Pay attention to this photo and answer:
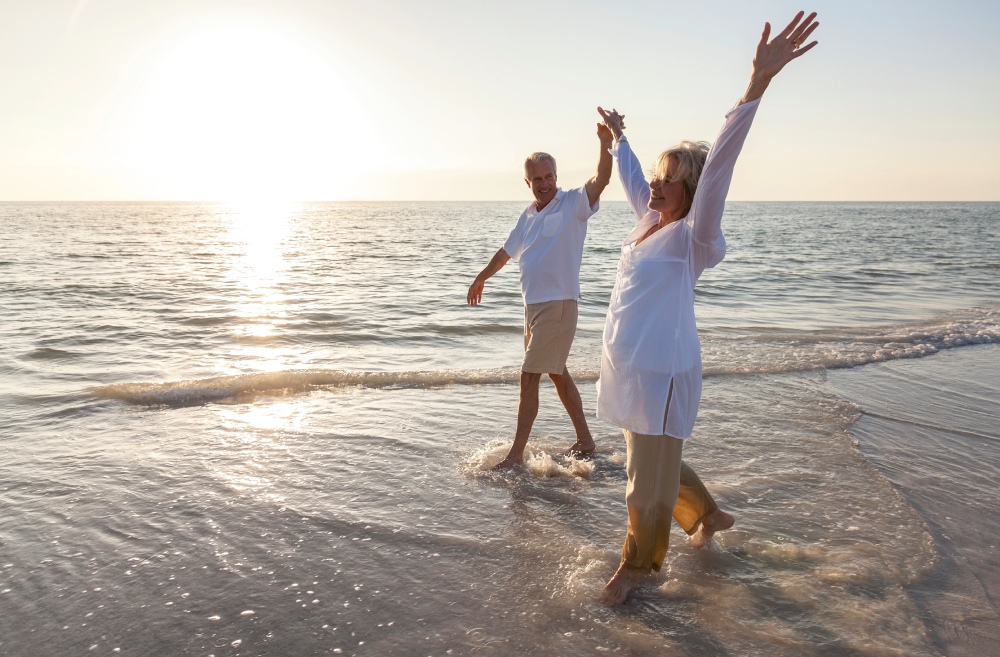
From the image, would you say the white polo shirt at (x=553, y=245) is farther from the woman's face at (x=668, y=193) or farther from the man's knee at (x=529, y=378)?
the woman's face at (x=668, y=193)

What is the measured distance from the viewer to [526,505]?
4.35m

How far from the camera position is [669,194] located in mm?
2867

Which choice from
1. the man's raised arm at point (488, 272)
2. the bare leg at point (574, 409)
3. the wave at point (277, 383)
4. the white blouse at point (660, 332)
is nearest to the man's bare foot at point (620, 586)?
the white blouse at point (660, 332)

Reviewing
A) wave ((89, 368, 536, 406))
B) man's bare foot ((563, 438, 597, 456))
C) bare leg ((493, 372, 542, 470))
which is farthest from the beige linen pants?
wave ((89, 368, 536, 406))

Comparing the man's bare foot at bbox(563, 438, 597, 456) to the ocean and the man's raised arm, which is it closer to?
the ocean

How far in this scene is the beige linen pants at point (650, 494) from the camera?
304 centimetres

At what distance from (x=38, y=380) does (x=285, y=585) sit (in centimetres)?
579

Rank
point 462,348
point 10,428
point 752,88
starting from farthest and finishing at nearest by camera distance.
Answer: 1. point 462,348
2. point 10,428
3. point 752,88

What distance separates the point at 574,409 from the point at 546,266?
3.71 ft

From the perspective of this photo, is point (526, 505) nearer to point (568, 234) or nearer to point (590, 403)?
point (568, 234)

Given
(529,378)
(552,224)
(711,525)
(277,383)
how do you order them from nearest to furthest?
(711,525), (552,224), (529,378), (277,383)

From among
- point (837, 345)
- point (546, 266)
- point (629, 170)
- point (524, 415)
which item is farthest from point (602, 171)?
point (837, 345)

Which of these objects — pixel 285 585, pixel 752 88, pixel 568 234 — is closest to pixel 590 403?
pixel 568 234

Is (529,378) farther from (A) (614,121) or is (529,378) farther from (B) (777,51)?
(B) (777,51)
